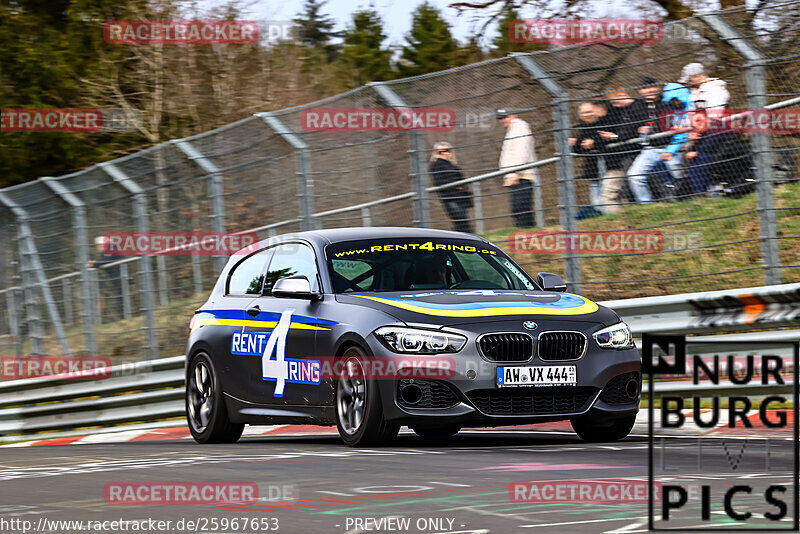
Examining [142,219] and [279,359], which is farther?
[142,219]

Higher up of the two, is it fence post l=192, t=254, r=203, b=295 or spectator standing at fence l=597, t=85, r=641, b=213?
spectator standing at fence l=597, t=85, r=641, b=213

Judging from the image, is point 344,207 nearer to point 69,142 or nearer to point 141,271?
point 141,271

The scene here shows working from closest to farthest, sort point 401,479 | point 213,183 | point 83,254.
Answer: point 401,479, point 213,183, point 83,254

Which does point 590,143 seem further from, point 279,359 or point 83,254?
point 83,254

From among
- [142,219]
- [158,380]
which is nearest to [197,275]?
[142,219]

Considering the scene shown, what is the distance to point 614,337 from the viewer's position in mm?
9219

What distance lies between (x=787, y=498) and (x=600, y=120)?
22.2 ft

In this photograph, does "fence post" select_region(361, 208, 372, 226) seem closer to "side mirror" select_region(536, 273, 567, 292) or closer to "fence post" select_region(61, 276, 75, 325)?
"side mirror" select_region(536, 273, 567, 292)

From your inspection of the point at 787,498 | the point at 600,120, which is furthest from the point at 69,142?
the point at 787,498

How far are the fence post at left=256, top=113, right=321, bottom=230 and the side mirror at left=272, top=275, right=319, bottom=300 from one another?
496 cm

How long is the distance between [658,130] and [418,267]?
102 inches

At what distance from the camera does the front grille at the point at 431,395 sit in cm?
878

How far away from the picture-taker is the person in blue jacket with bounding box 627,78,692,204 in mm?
11336

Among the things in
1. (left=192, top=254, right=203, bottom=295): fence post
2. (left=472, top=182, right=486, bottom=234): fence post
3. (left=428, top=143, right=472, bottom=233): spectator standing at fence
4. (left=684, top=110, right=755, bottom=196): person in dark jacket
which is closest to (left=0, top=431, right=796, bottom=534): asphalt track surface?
(left=684, top=110, right=755, bottom=196): person in dark jacket
